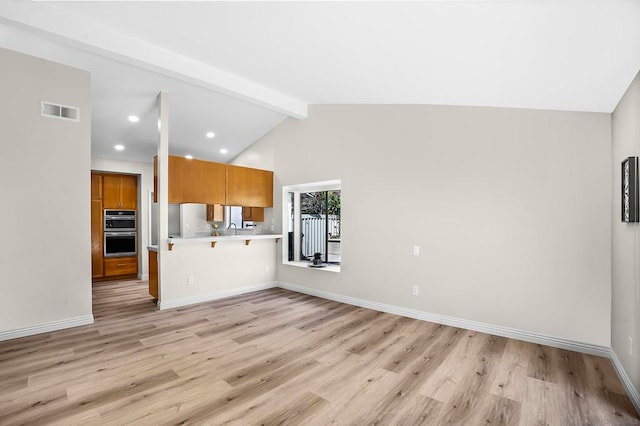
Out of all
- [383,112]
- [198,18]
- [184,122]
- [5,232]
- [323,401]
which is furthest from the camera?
[184,122]

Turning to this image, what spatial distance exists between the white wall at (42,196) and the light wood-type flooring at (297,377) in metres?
0.43

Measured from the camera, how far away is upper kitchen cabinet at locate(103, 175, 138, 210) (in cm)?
674

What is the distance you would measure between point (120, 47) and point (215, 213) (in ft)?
13.9

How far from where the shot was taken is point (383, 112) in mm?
4520

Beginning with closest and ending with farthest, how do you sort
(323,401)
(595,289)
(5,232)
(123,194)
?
(323,401) → (595,289) → (5,232) → (123,194)

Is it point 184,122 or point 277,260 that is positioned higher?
point 184,122

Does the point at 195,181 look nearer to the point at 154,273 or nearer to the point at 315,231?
the point at 154,273

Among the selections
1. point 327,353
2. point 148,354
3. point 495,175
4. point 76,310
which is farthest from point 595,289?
point 76,310

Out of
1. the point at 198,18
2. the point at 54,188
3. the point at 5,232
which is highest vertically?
the point at 198,18

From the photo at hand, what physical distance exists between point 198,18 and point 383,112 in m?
2.62

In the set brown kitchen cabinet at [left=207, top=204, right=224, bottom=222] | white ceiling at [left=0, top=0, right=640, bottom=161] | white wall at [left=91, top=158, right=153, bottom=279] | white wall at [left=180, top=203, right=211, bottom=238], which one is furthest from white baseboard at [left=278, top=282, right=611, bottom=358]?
white wall at [left=91, top=158, right=153, bottom=279]

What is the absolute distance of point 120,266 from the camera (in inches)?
270

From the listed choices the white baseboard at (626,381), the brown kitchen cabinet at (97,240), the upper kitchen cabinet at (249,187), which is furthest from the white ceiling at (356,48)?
the brown kitchen cabinet at (97,240)

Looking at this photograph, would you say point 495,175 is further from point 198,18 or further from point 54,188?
point 54,188
